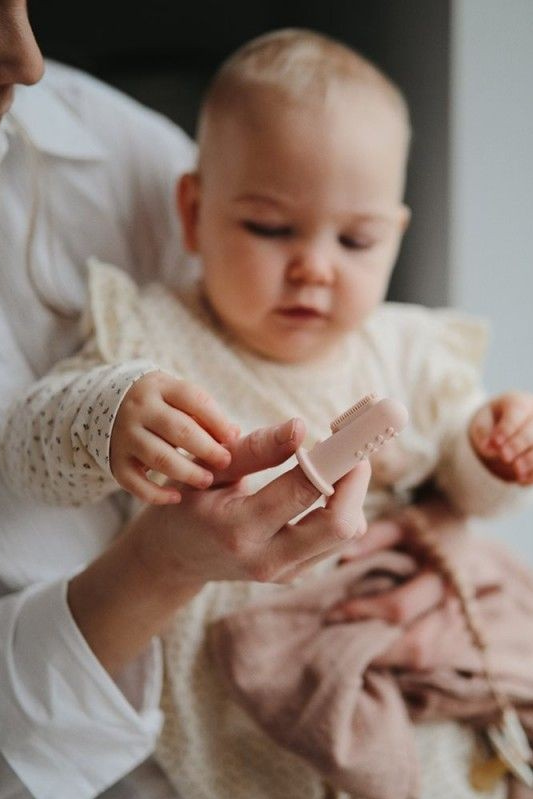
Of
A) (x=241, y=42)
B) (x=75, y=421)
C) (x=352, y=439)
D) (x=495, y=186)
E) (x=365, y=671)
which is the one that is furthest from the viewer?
(x=241, y=42)

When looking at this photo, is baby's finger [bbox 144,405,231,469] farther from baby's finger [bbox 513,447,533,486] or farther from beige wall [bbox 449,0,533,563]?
beige wall [bbox 449,0,533,563]

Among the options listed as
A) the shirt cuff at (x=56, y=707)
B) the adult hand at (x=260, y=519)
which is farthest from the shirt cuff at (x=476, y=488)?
the shirt cuff at (x=56, y=707)

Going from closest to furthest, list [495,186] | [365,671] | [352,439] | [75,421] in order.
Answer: [352,439], [75,421], [365,671], [495,186]

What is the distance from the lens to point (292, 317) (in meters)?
0.72

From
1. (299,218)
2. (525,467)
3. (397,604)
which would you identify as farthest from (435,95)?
(397,604)

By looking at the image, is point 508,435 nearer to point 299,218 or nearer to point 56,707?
point 299,218

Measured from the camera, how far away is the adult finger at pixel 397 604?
0.70 m

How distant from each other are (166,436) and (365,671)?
1.00ft

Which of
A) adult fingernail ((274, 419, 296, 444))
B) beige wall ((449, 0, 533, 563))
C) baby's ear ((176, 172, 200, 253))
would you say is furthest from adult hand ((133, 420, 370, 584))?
beige wall ((449, 0, 533, 563))

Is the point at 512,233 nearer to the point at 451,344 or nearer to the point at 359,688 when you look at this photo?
the point at 451,344

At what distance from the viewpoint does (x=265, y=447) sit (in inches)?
19.2

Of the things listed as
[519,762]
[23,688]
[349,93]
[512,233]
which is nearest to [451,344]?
[512,233]

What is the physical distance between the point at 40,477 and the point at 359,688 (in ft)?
0.99

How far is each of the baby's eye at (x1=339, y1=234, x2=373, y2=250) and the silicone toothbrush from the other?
0.29m
